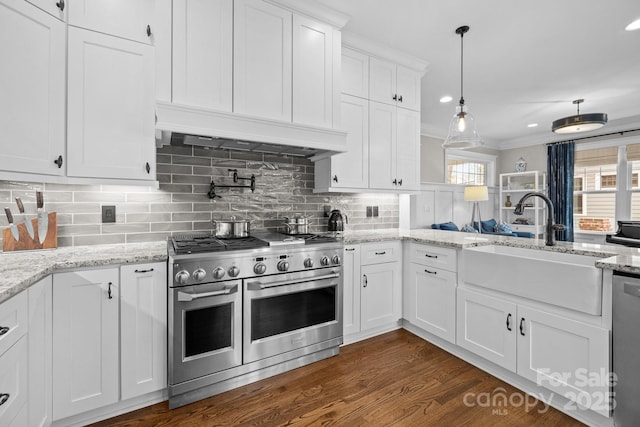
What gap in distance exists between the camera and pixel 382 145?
3.01 metres

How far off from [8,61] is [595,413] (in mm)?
3573

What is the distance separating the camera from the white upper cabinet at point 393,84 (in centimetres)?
294

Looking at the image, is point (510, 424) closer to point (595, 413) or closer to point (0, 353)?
point (595, 413)

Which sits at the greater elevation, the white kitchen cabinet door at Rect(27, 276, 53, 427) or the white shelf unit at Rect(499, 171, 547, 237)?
the white shelf unit at Rect(499, 171, 547, 237)

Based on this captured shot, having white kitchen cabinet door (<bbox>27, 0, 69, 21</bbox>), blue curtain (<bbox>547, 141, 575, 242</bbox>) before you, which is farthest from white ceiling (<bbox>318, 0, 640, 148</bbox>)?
white kitchen cabinet door (<bbox>27, 0, 69, 21</bbox>)

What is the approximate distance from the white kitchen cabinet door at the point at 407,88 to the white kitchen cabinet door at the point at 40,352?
124 inches

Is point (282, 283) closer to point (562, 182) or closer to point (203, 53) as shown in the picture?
point (203, 53)

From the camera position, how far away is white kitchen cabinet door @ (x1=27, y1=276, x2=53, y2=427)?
4.34 ft

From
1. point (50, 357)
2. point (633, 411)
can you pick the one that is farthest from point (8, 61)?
point (633, 411)

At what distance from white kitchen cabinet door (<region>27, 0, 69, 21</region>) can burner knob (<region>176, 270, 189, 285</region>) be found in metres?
1.59

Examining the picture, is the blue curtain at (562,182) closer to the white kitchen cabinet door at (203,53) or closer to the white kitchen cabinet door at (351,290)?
the white kitchen cabinet door at (351,290)

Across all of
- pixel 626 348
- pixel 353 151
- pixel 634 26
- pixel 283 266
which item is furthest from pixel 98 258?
pixel 634 26

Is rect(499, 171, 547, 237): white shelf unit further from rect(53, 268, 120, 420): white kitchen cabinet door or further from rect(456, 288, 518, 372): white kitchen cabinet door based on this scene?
rect(53, 268, 120, 420): white kitchen cabinet door

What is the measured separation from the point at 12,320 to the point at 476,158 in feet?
24.9
